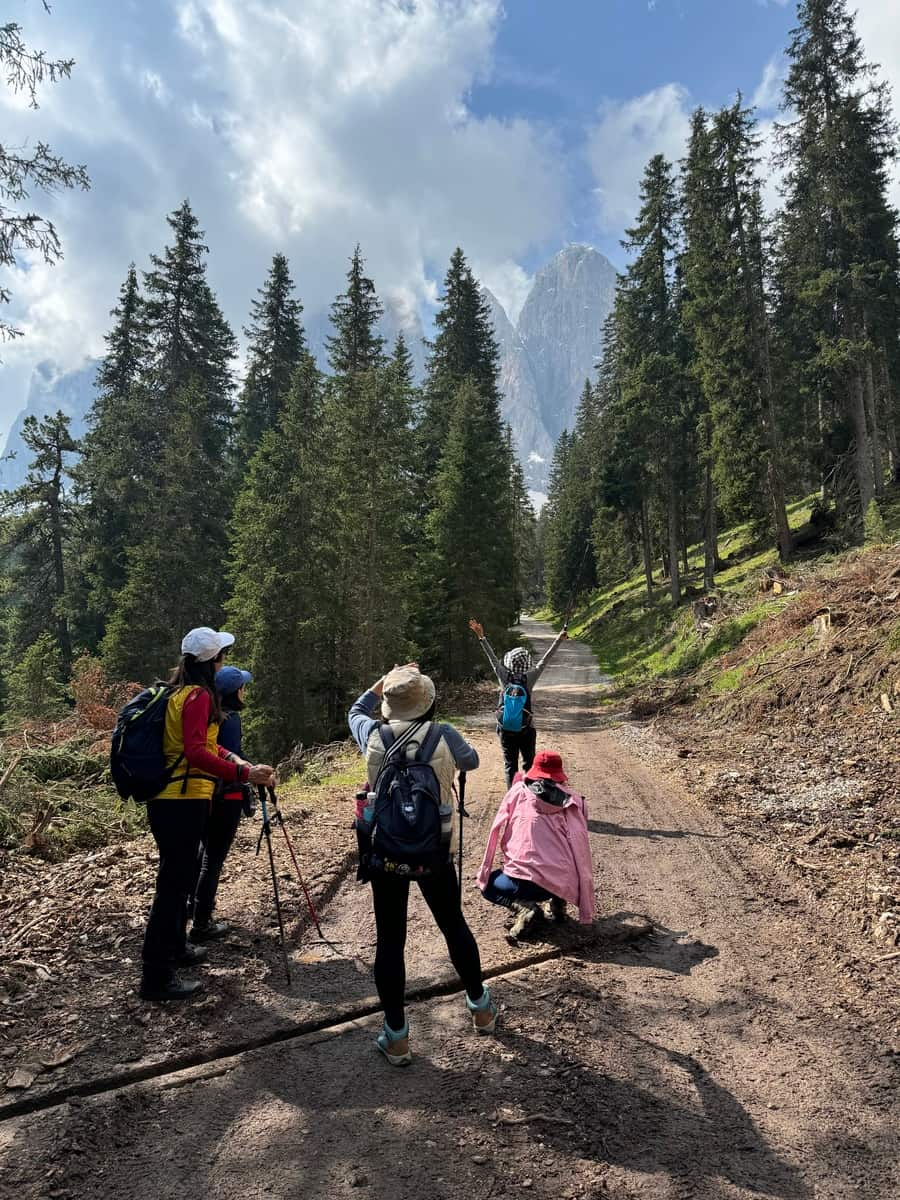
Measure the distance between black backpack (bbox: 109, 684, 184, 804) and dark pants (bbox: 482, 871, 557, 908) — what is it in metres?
2.70

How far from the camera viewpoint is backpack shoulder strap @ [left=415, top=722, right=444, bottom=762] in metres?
3.60

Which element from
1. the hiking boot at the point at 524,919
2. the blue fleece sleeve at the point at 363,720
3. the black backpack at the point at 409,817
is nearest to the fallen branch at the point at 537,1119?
the black backpack at the point at 409,817

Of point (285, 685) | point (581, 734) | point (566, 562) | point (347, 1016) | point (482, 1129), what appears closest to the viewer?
point (482, 1129)

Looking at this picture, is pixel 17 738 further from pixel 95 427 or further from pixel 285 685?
pixel 95 427

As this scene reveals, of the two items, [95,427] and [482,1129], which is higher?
[95,427]

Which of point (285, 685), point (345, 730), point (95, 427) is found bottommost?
point (345, 730)

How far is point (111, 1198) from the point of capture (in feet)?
9.07

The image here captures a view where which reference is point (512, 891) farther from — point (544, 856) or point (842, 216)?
point (842, 216)

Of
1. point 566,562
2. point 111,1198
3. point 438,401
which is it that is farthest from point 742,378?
point 566,562

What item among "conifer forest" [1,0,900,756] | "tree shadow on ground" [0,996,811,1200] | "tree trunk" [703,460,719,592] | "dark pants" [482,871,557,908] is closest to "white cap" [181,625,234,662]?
"tree shadow on ground" [0,996,811,1200]

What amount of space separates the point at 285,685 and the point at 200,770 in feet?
51.8

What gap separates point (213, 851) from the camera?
17.2 ft

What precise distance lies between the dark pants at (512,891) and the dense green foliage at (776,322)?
16635 mm

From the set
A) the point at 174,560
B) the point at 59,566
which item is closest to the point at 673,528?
the point at 174,560
